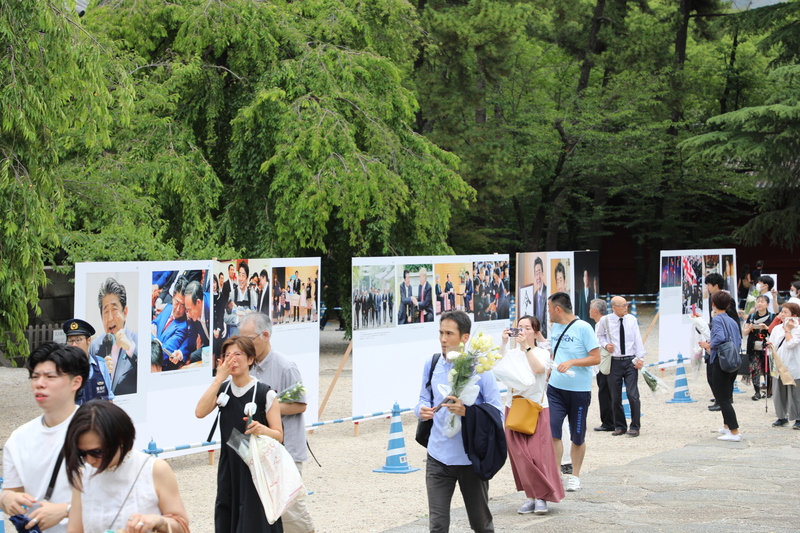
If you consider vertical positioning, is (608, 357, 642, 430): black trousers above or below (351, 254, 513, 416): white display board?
below

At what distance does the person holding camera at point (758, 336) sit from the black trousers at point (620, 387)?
3033 millimetres

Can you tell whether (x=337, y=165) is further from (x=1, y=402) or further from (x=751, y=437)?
(x=751, y=437)

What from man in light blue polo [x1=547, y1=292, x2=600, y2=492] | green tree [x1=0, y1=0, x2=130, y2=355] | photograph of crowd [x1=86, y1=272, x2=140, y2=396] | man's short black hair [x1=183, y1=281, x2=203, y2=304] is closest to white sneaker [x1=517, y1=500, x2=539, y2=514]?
man in light blue polo [x1=547, y1=292, x2=600, y2=492]

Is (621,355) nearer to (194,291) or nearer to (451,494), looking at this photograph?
(194,291)

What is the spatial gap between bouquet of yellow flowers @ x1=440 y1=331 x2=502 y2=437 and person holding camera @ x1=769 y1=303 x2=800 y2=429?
26.0 ft

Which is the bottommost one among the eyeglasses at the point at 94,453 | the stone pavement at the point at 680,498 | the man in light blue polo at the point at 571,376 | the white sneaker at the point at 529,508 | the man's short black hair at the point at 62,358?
the stone pavement at the point at 680,498

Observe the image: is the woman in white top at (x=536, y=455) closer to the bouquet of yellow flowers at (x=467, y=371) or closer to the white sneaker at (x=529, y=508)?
the white sneaker at (x=529, y=508)

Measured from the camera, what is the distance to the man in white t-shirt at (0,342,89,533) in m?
3.43

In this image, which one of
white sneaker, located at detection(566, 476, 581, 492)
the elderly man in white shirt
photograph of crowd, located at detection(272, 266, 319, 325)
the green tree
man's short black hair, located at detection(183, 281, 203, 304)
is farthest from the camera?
the elderly man in white shirt

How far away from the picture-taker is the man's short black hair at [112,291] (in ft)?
27.0

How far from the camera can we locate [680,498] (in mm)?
7867

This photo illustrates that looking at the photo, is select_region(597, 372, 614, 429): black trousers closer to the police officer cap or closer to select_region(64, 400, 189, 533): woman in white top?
the police officer cap

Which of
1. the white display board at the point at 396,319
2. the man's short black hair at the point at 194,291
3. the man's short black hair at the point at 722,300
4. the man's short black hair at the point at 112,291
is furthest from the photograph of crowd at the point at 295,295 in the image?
the man's short black hair at the point at 722,300

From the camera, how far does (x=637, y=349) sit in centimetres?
1161
